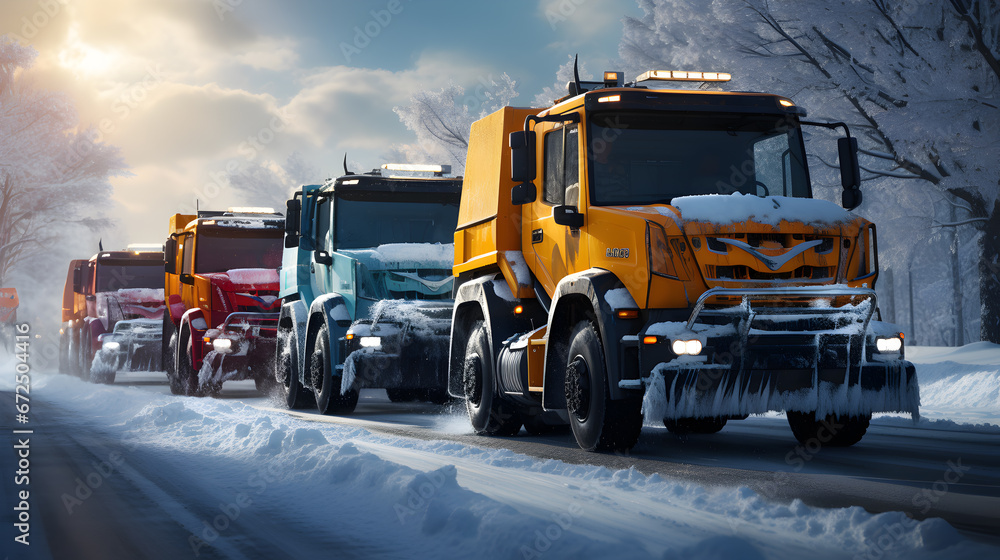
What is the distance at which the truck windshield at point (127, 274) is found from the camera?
2522 cm

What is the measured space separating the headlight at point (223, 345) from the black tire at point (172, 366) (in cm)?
212

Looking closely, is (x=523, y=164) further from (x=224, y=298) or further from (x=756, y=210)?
(x=224, y=298)

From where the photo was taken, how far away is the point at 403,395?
15445mm

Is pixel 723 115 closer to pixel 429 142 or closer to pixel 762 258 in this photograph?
pixel 762 258

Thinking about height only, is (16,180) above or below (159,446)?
above

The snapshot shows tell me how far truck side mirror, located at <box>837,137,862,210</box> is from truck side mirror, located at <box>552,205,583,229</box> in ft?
7.40

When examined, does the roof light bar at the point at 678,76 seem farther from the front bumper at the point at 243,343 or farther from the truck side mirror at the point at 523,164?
the front bumper at the point at 243,343

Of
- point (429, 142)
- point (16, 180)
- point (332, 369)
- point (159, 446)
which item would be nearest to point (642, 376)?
point (159, 446)

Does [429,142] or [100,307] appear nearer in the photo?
[100,307]

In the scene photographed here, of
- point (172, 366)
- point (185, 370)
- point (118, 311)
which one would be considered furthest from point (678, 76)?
point (118, 311)

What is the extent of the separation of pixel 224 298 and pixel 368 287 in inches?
220

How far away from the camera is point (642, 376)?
773 cm

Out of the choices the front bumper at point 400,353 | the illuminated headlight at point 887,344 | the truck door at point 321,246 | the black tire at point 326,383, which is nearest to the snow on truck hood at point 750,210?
the illuminated headlight at point 887,344

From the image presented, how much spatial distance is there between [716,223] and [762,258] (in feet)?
A: 1.39
